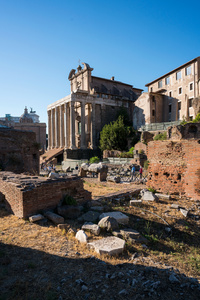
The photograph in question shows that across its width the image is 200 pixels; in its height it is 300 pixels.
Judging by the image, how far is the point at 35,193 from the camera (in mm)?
5895

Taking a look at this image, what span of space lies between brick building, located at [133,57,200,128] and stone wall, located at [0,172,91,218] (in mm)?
25547

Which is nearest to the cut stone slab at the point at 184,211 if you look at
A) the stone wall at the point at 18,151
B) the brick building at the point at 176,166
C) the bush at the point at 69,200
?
the brick building at the point at 176,166

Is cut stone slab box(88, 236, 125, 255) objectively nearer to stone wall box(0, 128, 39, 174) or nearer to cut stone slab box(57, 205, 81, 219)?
cut stone slab box(57, 205, 81, 219)

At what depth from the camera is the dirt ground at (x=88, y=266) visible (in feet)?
9.77

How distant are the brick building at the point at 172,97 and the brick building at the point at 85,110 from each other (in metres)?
6.47

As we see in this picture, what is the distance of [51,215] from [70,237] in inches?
47.1

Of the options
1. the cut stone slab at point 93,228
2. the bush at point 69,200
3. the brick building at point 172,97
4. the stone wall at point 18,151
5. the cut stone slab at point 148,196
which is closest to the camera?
the cut stone slab at point 93,228

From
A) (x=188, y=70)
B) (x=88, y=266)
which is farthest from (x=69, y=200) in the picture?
(x=188, y=70)

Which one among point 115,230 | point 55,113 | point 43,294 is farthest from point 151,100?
point 43,294

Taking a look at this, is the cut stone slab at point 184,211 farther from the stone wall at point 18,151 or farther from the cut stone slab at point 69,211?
the stone wall at point 18,151

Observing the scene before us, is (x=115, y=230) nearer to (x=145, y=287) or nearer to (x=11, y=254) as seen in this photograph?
(x=145, y=287)

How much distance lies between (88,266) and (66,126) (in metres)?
32.6

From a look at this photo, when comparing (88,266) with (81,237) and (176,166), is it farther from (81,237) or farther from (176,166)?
(176,166)

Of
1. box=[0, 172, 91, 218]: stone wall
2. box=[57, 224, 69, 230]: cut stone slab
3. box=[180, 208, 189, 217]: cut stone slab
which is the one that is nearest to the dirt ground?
box=[57, 224, 69, 230]: cut stone slab
